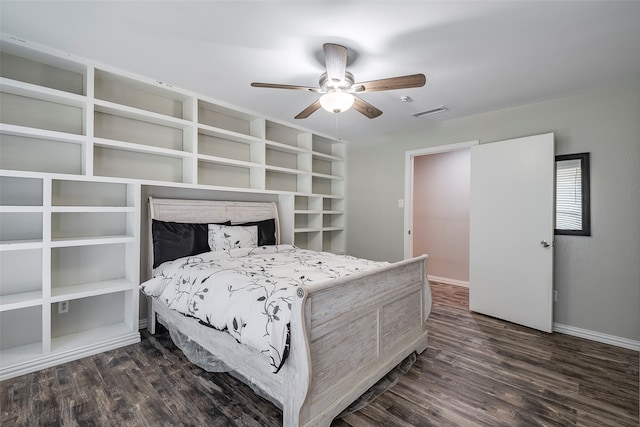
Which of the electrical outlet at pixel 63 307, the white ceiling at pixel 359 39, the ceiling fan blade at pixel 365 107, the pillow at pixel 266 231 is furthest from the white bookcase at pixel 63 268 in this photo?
the ceiling fan blade at pixel 365 107

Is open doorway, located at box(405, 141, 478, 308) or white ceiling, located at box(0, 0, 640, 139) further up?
white ceiling, located at box(0, 0, 640, 139)

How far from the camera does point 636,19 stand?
1787 millimetres

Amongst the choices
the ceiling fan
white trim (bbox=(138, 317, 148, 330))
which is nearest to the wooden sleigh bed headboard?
white trim (bbox=(138, 317, 148, 330))

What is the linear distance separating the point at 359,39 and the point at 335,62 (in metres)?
0.26

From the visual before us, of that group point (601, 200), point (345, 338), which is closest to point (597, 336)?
point (601, 200)

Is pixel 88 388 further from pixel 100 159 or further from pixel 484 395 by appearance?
pixel 484 395

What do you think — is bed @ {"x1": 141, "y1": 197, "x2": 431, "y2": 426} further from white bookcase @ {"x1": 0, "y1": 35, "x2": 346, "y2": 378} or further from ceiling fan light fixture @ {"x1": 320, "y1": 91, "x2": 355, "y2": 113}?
ceiling fan light fixture @ {"x1": 320, "y1": 91, "x2": 355, "y2": 113}

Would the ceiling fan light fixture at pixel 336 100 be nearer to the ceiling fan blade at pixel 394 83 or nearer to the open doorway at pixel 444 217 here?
the ceiling fan blade at pixel 394 83

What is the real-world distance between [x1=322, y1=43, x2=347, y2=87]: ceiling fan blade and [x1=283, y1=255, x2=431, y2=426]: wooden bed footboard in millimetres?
1404

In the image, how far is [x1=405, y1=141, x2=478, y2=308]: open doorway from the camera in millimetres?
4797

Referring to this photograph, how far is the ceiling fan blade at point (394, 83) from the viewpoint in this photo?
1957mm

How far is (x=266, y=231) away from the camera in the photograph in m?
3.51

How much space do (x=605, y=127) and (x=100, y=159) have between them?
479 centimetres

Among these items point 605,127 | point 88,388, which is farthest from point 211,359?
point 605,127
